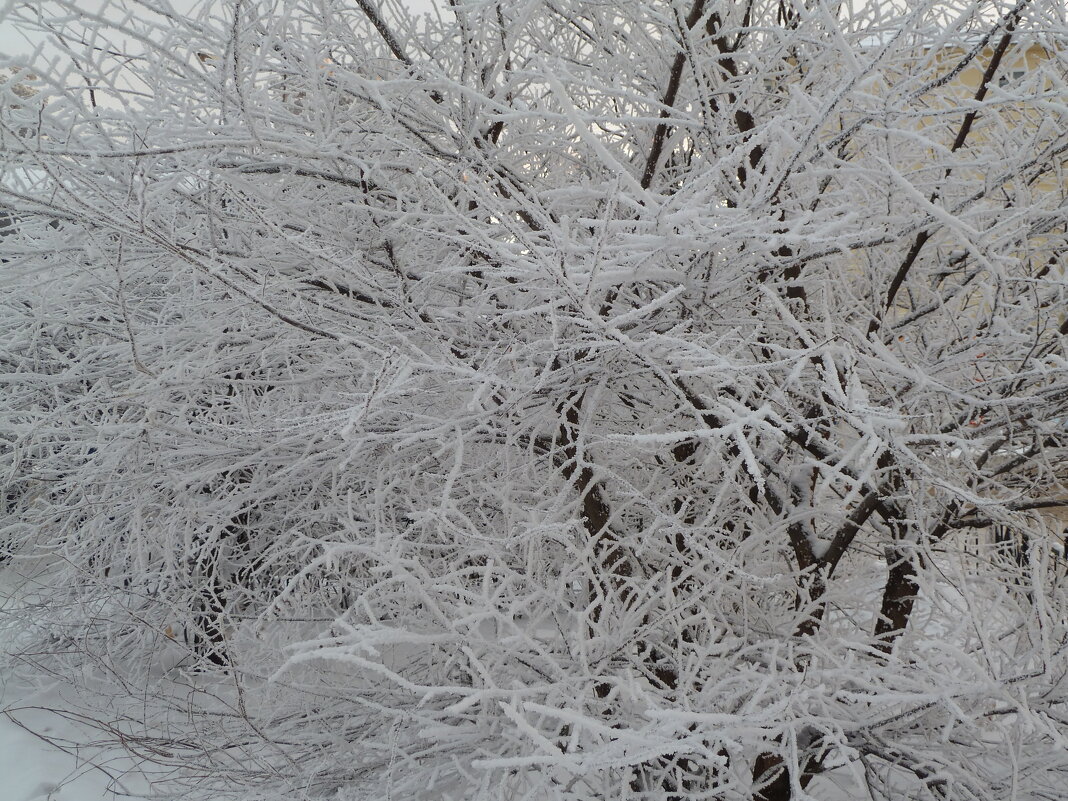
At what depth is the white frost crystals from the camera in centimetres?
225

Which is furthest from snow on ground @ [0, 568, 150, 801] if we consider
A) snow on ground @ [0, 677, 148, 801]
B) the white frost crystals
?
the white frost crystals

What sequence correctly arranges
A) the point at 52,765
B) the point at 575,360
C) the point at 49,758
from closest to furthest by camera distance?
the point at 575,360
the point at 52,765
the point at 49,758

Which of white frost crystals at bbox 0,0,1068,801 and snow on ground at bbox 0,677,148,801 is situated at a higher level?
white frost crystals at bbox 0,0,1068,801

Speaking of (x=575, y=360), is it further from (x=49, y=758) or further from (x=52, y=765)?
(x=49, y=758)

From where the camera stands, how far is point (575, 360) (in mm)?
2916

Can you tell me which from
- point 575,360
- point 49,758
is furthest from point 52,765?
point 575,360

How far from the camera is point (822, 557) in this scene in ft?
11.7

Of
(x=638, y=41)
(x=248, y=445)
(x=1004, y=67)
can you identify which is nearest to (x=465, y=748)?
(x=248, y=445)

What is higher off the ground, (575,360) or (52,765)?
(575,360)

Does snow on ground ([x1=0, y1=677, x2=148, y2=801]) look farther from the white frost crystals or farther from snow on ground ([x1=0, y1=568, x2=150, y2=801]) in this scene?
the white frost crystals

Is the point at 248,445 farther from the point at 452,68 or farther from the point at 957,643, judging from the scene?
the point at 957,643

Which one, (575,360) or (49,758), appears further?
(49,758)

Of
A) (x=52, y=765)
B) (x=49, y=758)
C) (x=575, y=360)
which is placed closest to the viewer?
(x=575, y=360)

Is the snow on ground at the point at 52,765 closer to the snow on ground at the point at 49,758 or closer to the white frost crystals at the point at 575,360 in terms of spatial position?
the snow on ground at the point at 49,758
